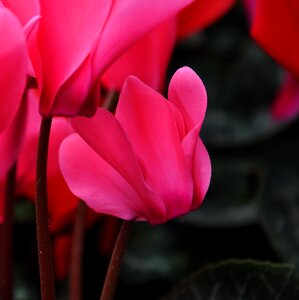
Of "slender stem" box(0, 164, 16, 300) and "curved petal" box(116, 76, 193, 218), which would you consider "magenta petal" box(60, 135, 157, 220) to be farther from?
"slender stem" box(0, 164, 16, 300)

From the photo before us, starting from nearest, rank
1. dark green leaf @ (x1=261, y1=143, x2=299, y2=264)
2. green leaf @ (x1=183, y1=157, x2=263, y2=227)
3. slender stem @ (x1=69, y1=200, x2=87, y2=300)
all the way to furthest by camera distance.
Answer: slender stem @ (x1=69, y1=200, x2=87, y2=300) → dark green leaf @ (x1=261, y1=143, x2=299, y2=264) → green leaf @ (x1=183, y1=157, x2=263, y2=227)

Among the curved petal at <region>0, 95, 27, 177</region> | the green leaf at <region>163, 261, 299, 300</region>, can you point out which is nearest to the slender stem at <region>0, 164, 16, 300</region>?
Result: the curved petal at <region>0, 95, 27, 177</region>

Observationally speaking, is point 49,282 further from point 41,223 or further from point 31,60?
point 31,60

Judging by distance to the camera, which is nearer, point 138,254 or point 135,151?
point 135,151

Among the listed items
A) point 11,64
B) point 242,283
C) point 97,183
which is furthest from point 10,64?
point 242,283

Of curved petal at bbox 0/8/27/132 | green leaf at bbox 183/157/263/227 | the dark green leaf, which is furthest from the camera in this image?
green leaf at bbox 183/157/263/227

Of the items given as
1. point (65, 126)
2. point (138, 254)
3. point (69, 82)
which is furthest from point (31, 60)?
point (138, 254)

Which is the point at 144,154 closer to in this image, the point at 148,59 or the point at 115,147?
the point at 115,147
